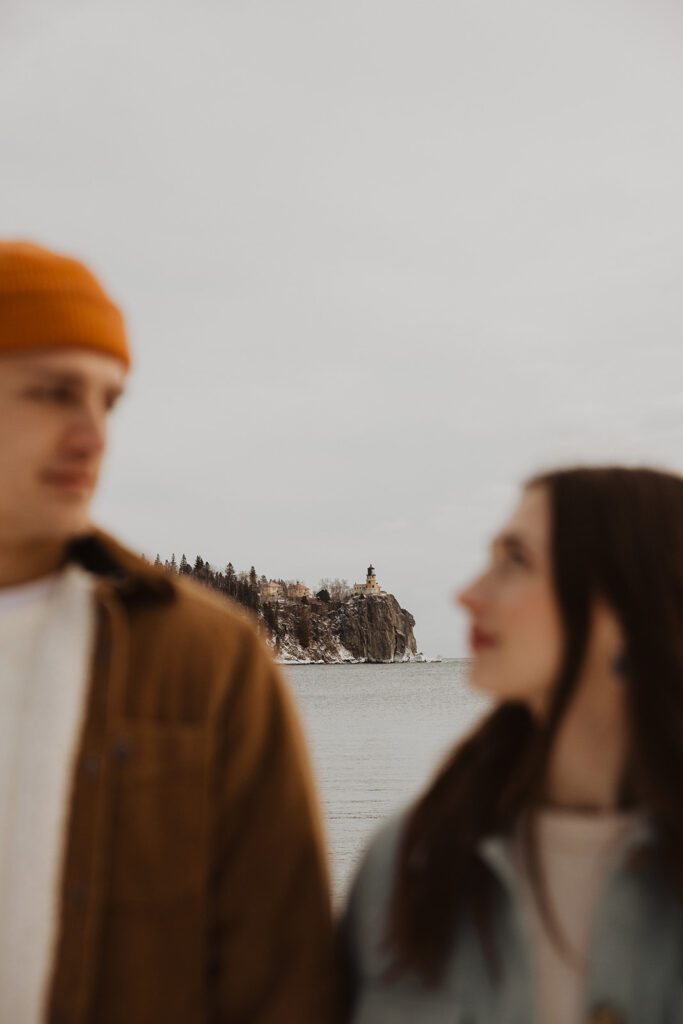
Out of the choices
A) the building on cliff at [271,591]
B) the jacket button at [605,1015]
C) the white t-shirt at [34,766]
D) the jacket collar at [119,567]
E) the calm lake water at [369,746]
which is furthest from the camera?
the building on cliff at [271,591]

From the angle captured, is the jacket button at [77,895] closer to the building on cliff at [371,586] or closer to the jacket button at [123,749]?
the jacket button at [123,749]

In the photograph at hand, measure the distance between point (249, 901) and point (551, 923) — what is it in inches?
24.2

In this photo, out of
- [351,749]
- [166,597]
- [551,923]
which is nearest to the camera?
[551,923]

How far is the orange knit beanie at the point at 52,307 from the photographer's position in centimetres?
235

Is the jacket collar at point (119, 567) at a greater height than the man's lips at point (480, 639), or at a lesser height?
greater

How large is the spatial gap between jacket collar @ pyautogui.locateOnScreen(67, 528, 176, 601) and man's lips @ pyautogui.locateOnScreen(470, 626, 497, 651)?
0.67m

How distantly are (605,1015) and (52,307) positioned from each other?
1.76m

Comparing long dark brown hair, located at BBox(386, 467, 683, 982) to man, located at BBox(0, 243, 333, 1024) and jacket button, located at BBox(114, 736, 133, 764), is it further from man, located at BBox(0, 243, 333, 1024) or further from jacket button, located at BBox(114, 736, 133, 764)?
jacket button, located at BBox(114, 736, 133, 764)

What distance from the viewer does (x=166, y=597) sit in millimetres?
2543

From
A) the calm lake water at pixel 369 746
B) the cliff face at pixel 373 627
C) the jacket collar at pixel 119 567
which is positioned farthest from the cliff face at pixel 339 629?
the jacket collar at pixel 119 567

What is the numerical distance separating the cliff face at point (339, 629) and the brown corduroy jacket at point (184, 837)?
142 metres

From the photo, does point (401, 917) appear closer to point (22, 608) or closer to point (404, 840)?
point (404, 840)

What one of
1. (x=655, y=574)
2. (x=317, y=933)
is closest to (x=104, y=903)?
(x=317, y=933)

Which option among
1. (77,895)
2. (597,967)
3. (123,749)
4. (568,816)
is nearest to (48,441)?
(123,749)
